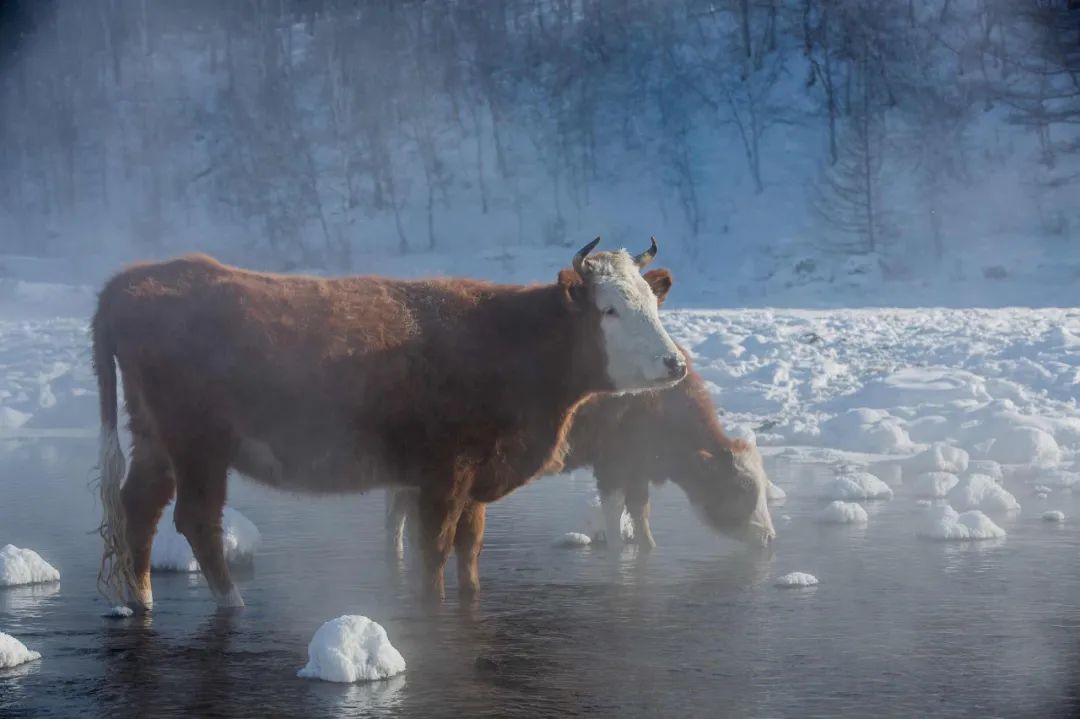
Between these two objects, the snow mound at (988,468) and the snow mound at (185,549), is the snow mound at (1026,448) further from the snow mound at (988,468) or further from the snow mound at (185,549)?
the snow mound at (185,549)

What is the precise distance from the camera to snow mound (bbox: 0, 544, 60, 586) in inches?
351

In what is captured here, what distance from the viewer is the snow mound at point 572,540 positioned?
10672mm

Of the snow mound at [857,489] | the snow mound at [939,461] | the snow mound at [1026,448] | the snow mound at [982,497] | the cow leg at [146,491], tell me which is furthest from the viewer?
the snow mound at [1026,448]

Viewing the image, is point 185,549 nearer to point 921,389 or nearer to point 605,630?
point 605,630

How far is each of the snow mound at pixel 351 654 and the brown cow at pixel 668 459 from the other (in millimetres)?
4264

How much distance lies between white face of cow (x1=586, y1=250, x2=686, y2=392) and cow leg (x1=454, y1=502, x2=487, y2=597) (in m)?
1.11

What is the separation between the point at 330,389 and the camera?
830 centimetres

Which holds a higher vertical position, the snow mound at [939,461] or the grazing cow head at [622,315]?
the grazing cow head at [622,315]

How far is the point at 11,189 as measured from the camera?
65.6 m

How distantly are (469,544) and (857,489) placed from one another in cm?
496

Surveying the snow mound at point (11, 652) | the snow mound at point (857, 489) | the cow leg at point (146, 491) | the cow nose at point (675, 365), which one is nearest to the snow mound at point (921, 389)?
the snow mound at point (857, 489)

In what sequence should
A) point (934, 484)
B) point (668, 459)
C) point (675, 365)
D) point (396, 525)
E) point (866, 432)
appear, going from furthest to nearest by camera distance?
point (866, 432), point (934, 484), point (668, 459), point (396, 525), point (675, 365)

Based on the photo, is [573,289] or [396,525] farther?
[396,525]

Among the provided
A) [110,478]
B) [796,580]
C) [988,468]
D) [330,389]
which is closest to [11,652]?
[110,478]
